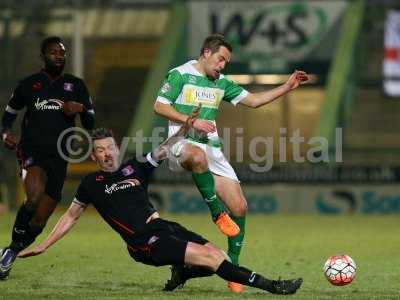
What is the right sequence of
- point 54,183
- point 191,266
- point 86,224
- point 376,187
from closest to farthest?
point 191,266
point 54,183
point 86,224
point 376,187

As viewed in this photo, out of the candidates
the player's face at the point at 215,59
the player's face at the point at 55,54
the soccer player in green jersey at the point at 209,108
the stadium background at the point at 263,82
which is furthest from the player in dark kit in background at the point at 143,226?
the stadium background at the point at 263,82

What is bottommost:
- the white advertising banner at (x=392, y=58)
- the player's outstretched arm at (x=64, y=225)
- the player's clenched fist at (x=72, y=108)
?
the player's outstretched arm at (x=64, y=225)

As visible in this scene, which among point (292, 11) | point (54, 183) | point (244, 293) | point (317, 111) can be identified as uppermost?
point (292, 11)

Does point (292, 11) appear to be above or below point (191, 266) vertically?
above

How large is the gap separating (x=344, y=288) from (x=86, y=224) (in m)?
9.05

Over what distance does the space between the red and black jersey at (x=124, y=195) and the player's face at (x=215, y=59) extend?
3.65 ft

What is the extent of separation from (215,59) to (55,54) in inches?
69.1

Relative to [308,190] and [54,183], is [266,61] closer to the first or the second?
[308,190]

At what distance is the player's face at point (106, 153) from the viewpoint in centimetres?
929

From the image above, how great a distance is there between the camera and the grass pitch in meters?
9.71

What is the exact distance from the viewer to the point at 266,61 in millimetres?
24484

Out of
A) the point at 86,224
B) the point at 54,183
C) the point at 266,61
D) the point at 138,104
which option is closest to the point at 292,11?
the point at 266,61

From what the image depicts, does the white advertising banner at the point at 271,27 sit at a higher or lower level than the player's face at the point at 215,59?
higher

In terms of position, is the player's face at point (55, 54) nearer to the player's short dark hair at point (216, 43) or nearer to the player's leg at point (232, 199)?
the player's short dark hair at point (216, 43)
